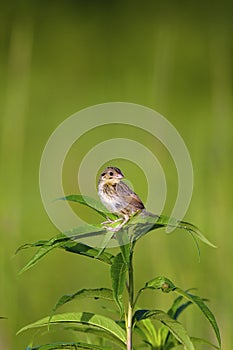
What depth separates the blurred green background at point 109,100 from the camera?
105 inches

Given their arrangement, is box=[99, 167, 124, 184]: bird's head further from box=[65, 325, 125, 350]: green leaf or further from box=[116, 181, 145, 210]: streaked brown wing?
box=[65, 325, 125, 350]: green leaf

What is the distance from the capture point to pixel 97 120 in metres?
4.15

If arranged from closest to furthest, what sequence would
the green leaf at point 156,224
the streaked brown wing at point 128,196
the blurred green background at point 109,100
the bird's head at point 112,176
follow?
1. the green leaf at point 156,224
2. the streaked brown wing at point 128,196
3. the bird's head at point 112,176
4. the blurred green background at point 109,100

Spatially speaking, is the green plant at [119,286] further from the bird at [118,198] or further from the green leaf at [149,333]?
the green leaf at [149,333]

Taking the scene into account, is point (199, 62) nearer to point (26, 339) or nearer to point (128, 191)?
point (26, 339)

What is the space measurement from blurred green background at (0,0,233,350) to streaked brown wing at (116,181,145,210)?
0.85m

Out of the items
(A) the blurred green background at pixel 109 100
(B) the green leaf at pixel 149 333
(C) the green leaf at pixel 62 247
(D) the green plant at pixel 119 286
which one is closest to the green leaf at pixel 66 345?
(D) the green plant at pixel 119 286

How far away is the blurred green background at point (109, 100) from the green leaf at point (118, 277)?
38.0 inches

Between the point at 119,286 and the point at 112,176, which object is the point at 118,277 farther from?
the point at 112,176

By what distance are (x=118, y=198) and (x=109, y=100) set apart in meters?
4.74

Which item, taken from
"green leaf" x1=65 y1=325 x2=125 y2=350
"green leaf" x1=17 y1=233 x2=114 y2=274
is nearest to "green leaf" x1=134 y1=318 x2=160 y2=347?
"green leaf" x1=65 y1=325 x2=125 y2=350

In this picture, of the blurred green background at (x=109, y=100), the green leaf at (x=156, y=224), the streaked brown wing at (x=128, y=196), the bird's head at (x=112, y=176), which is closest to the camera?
the green leaf at (x=156, y=224)

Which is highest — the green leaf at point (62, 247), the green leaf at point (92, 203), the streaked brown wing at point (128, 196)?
the streaked brown wing at point (128, 196)

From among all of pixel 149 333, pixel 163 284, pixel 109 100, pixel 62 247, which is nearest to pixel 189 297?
pixel 163 284
